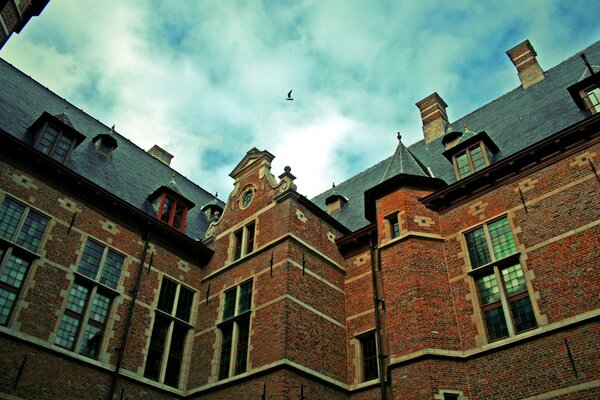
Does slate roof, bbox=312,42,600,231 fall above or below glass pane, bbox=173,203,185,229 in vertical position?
above

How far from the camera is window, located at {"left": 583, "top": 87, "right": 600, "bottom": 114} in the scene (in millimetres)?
13558

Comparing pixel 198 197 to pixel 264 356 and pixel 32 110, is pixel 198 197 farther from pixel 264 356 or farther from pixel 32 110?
pixel 264 356

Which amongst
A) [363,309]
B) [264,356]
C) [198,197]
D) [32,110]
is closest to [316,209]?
[363,309]

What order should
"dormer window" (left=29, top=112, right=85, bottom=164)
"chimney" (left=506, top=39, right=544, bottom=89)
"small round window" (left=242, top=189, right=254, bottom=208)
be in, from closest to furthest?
"dormer window" (left=29, top=112, right=85, bottom=164) < "small round window" (left=242, top=189, right=254, bottom=208) < "chimney" (left=506, top=39, right=544, bottom=89)

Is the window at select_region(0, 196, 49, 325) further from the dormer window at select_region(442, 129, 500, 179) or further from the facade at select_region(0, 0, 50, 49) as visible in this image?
the dormer window at select_region(442, 129, 500, 179)

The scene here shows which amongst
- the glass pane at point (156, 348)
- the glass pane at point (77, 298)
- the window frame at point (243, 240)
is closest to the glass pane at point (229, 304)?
the window frame at point (243, 240)

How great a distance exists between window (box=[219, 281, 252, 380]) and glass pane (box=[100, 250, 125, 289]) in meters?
3.20

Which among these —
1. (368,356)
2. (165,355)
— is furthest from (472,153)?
(165,355)

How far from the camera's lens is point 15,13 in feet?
45.6

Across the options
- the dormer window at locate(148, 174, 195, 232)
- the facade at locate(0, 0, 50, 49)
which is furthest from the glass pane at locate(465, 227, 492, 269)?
the facade at locate(0, 0, 50, 49)

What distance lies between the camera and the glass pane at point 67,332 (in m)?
13.1

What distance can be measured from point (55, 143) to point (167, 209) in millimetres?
4163

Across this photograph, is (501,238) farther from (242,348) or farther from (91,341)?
(91,341)

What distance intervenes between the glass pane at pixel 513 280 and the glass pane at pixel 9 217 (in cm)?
1211
